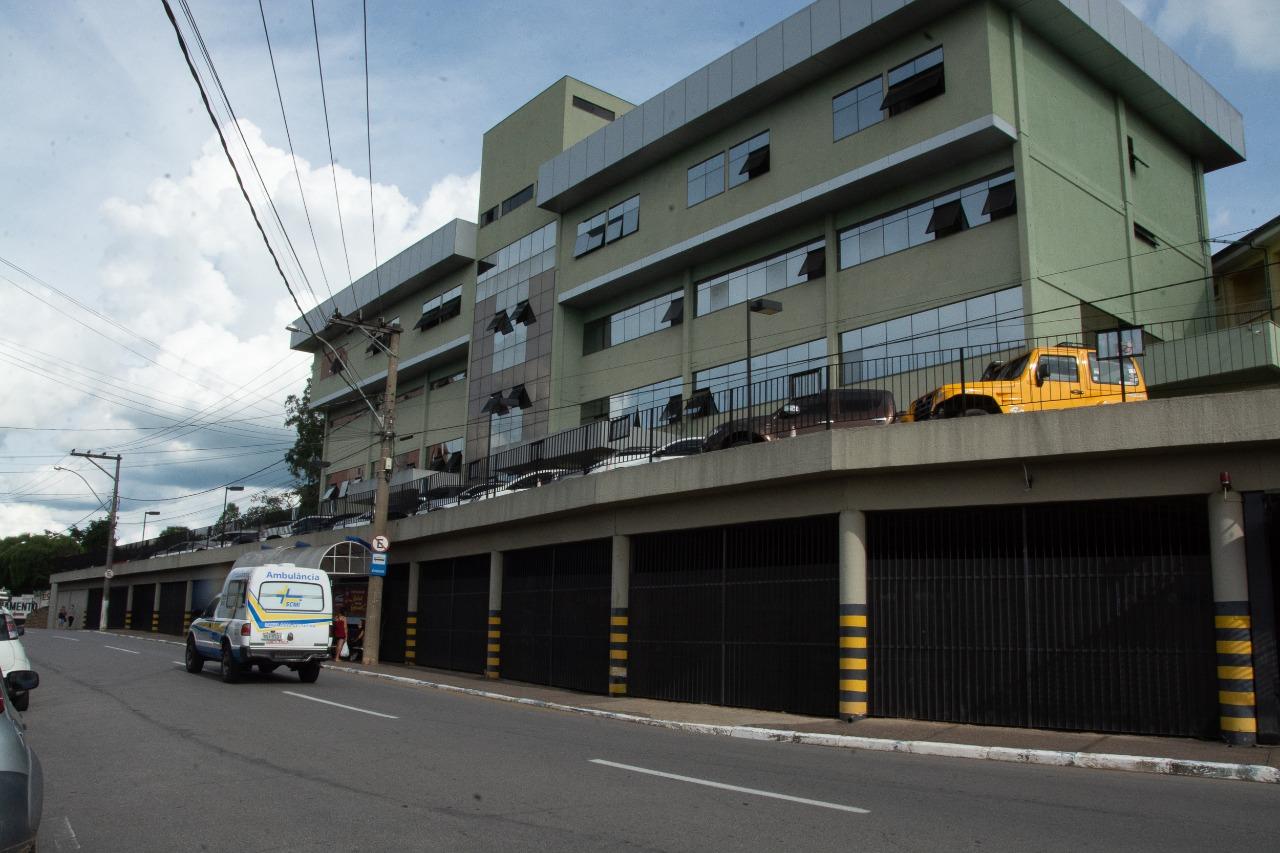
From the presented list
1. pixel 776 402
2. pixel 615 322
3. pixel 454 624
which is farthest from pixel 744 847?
pixel 615 322

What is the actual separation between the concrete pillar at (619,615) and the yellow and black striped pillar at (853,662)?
5720 millimetres

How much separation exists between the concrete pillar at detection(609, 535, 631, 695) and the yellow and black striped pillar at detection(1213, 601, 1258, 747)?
1049 cm

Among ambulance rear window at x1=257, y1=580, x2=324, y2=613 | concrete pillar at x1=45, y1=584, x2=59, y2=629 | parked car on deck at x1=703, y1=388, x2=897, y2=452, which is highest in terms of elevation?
parked car on deck at x1=703, y1=388, x2=897, y2=452

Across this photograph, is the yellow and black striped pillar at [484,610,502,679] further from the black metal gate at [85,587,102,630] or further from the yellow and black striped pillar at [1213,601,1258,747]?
the black metal gate at [85,587,102,630]

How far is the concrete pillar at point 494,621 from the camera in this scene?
24656 millimetres

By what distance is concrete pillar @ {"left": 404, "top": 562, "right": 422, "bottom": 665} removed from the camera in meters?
29.7

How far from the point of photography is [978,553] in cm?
1459

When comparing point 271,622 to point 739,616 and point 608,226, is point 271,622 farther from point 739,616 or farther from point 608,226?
point 608,226

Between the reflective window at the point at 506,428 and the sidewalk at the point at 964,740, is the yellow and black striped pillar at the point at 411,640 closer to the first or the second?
the reflective window at the point at 506,428

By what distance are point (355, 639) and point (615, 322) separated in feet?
45.5

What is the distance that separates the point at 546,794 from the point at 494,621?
16966 millimetres

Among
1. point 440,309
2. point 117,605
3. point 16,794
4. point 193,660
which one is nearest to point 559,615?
point 193,660

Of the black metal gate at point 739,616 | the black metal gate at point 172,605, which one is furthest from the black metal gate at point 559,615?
the black metal gate at point 172,605

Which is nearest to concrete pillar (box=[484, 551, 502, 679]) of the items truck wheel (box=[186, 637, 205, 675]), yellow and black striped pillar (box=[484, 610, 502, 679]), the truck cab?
yellow and black striped pillar (box=[484, 610, 502, 679])
